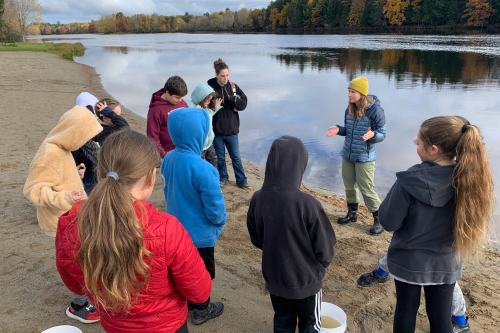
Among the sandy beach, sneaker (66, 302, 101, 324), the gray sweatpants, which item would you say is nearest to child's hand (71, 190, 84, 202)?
sneaker (66, 302, 101, 324)

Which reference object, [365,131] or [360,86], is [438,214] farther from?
[360,86]

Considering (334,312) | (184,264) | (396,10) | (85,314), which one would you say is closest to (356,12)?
(396,10)

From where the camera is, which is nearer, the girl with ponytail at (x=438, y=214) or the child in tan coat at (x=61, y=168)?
the girl with ponytail at (x=438, y=214)

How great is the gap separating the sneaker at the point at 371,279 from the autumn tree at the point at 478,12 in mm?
65961

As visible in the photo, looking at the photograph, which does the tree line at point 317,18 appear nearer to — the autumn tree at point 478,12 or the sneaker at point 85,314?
the autumn tree at point 478,12

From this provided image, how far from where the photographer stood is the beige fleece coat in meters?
2.54

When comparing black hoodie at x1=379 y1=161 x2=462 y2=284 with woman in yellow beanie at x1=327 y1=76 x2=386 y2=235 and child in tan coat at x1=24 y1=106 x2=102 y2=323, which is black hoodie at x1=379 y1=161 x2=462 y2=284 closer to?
woman in yellow beanie at x1=327 y1=76 x2=386 y2=235

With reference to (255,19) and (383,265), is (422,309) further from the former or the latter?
(255,19)

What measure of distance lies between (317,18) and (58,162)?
98806mm

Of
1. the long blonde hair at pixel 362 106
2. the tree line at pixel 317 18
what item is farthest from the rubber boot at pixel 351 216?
the tree line at pixel 317 18

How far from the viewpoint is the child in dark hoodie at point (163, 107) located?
4195 mm

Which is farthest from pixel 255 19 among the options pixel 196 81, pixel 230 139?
pixel 230 139

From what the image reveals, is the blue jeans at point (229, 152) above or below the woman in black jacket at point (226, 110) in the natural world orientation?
below

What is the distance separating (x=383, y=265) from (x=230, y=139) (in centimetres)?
311
